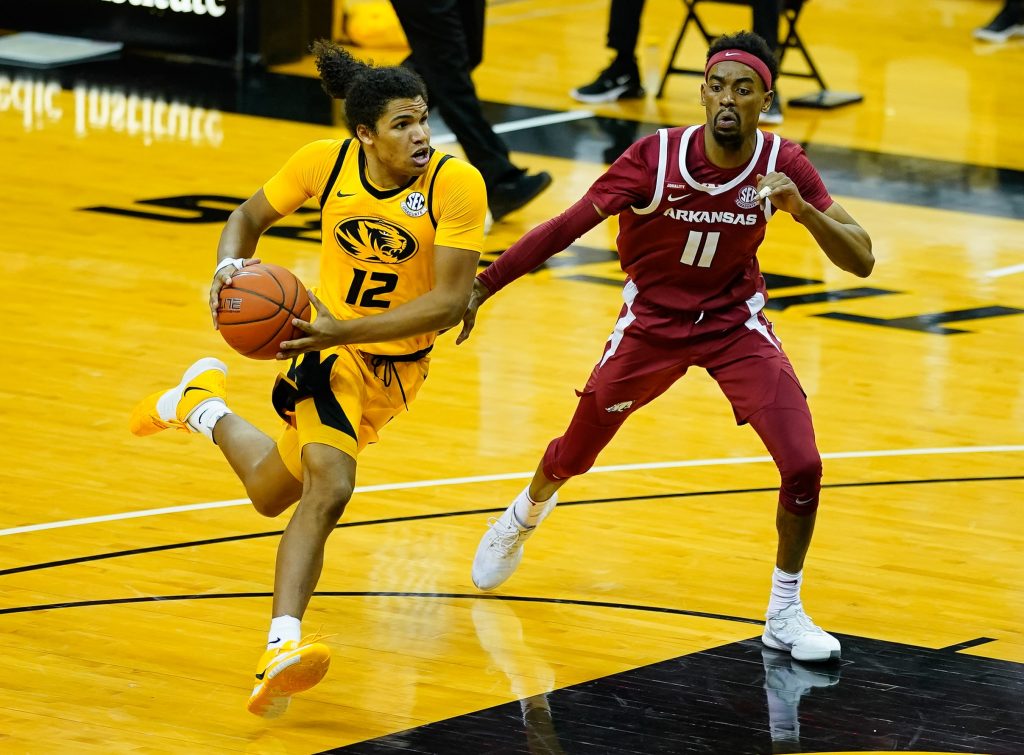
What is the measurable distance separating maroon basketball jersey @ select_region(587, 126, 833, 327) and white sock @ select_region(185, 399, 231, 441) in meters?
1.31

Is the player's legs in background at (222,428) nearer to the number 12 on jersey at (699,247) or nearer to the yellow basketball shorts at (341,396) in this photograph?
the yellow basketball shorts at (341,396)

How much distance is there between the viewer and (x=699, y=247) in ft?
16.6

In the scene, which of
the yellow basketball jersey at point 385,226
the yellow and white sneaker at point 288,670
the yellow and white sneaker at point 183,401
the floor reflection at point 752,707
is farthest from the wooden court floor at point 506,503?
the yellow basketball jersey at point 385,226

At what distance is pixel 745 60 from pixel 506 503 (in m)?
1.95

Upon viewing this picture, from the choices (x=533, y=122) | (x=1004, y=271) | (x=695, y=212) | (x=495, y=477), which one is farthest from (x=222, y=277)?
(x=533, y=122)

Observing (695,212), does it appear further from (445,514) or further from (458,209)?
(445,514)

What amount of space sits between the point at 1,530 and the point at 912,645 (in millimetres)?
2774

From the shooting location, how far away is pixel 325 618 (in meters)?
5.21

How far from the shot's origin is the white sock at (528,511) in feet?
17.9

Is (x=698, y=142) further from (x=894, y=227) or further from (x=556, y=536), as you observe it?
(x=894, y=227)

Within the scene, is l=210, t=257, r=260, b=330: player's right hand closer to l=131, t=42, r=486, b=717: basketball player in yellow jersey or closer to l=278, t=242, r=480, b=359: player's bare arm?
l=131, t=42, r=486, b=717: basketball player in yellow jersey

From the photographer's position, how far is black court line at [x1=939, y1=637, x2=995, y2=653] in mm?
5129

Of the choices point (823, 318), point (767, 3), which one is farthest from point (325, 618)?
point (767, 3)

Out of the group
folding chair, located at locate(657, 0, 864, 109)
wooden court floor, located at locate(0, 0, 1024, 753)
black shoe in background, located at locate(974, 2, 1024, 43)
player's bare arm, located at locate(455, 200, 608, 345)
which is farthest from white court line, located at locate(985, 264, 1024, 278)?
black shoe in background, located at locate(974, 2, 1024, 43)
